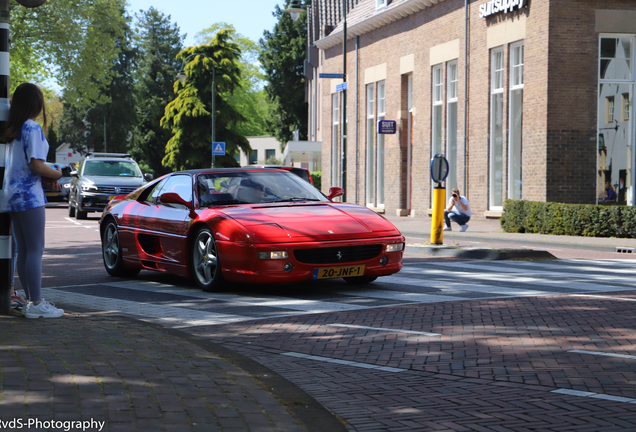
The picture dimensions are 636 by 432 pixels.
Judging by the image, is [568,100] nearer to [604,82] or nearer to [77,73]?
[604,82]

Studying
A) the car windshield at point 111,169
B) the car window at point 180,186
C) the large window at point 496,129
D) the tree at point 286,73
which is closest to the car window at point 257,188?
the car window at point 180,186

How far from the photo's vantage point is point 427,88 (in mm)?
30438

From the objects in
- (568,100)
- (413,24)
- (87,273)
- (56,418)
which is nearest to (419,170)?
(413,24)

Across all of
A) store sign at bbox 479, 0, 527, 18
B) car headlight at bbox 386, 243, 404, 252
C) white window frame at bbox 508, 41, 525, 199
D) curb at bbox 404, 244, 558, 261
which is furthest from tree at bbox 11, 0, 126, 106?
car headlight at bbox 386, 243, 404, 252

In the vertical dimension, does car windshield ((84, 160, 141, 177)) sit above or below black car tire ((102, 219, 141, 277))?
above

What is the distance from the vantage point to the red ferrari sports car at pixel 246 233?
8.77m

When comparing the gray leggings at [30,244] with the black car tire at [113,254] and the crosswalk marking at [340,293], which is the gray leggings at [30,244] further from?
the black car tire at [113,254]

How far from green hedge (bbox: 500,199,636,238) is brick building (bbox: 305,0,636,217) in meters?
1.24

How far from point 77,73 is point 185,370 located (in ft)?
122

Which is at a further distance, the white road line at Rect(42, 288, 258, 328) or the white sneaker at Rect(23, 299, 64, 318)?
the white road line at Rect(42, 288, 258, 328)

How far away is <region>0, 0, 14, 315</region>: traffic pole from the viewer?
6.82 meters

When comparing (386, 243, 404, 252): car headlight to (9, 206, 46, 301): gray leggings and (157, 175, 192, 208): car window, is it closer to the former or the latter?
(157, 175, 192, 208): car window

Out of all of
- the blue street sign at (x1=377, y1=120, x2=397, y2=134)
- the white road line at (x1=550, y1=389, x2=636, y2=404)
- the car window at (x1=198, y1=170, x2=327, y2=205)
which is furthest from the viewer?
the blue street sign at (x1=377, y1=120, x2=397, y2=134)

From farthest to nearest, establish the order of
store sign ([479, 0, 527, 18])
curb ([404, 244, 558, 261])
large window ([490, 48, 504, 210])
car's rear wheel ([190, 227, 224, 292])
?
1. large window ([490, 48, 504, 210])
2. store sign ([479, 0, 527, 18])
3. curb ([404, 244, 558, 261])
4. car's rear wheel ([190, 227, 224, 292])
